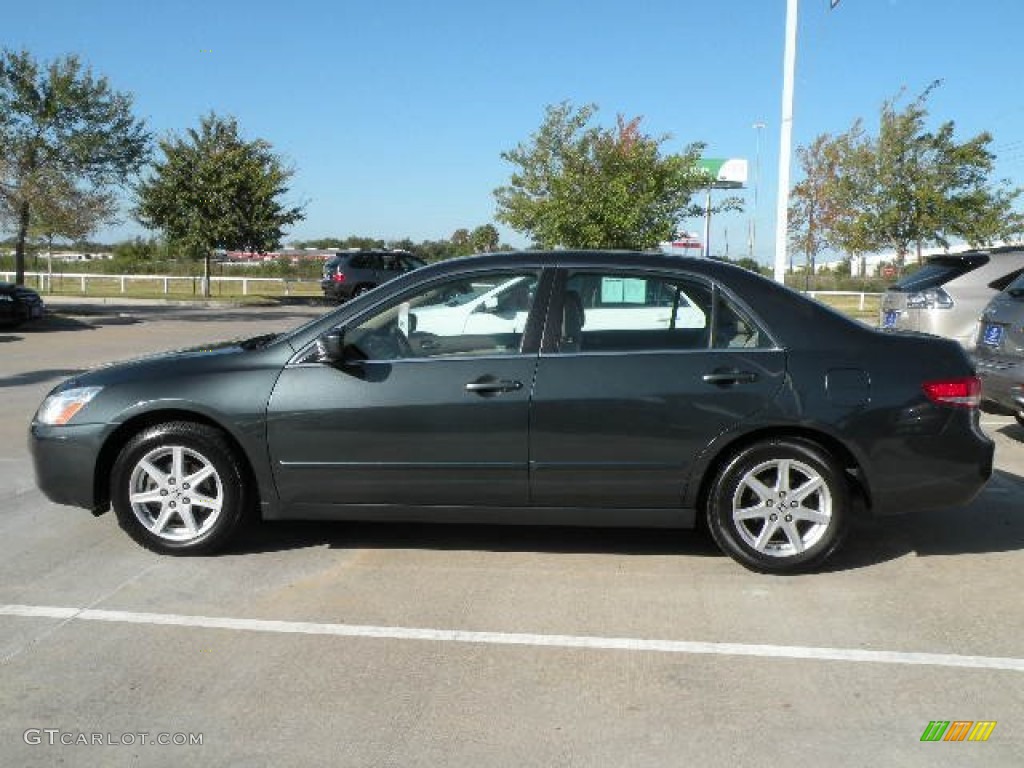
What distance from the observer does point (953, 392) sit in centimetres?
453

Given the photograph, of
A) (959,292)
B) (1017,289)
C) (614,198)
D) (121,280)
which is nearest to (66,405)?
(1017,289)

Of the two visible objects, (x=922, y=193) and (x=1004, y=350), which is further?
(x=922, y=193)

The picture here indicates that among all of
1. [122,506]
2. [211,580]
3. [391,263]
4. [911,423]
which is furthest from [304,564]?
[391,263]

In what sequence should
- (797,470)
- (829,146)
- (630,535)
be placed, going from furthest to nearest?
1. (829,146)
2. (630,535)
3. (797,470)

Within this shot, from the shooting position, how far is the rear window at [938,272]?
9.77 metres

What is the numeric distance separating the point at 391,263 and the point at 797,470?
2563 cm

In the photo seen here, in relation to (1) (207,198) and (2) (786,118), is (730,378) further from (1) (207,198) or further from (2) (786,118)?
(1) (207,198)

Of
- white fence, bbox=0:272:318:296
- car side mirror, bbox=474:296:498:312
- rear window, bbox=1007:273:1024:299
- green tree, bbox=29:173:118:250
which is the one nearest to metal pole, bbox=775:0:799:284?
rear window, bbox=1007:273:1024:299

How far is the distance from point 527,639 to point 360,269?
1025 inches

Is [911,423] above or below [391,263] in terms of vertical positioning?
below

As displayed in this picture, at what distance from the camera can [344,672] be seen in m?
3.57

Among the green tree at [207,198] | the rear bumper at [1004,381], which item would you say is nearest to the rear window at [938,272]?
the rear bumper at [1004,381]

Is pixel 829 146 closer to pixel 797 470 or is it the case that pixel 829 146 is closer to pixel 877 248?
pixel 877 248

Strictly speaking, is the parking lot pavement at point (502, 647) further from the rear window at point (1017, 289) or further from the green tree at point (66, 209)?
the green tree at point (66, 209)
